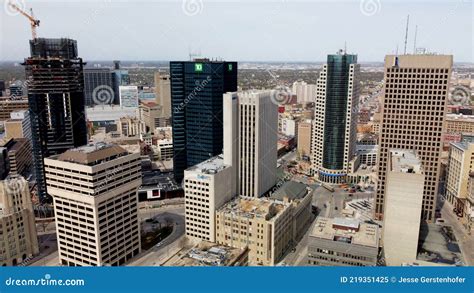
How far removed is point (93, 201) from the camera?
12.8 metres

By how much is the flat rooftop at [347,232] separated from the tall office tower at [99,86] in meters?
42.4

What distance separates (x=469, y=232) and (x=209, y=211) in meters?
12.4

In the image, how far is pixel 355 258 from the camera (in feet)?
37.6

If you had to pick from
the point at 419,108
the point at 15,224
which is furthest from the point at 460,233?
the point at 15,224

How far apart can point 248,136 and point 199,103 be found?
4759mm

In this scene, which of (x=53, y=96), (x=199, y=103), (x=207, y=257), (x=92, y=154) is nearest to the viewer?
(x=207, y=257)

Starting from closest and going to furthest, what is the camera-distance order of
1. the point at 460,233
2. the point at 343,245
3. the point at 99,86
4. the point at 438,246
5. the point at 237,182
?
1. the point at 343,245
2. the point at 438,246
3. the point at 460,233
4. the point at 237,182
5. the point at 99,86

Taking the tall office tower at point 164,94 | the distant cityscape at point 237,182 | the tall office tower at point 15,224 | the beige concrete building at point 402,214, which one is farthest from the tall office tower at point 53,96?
the tall office tower at point 164,94

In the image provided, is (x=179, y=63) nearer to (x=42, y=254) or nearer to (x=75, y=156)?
(x=75, y=156)

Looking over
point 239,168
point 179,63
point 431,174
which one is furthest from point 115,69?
point 431,174

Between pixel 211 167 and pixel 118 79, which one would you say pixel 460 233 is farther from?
pixel 118 79

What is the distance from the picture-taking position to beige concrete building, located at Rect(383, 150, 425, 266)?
1321cm

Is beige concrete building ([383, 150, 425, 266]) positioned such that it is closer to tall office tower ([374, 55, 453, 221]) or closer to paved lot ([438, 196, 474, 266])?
paved lot ([438, 196, 474, 266])

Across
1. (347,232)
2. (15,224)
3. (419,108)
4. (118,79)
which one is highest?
(118,79)
